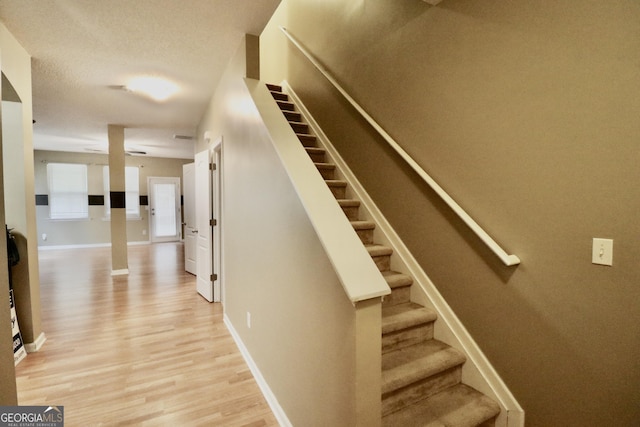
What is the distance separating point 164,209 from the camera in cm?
941

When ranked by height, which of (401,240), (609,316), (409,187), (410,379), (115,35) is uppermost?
(115,35)

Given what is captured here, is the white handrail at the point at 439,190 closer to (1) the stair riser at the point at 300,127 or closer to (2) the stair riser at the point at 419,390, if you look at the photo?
(1) the stair riser at the point at 300,127

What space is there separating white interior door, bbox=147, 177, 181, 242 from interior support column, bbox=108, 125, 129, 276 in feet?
13.0

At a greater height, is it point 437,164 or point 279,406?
point 437,164

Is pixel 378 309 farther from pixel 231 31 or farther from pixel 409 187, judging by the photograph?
pixel 231 31

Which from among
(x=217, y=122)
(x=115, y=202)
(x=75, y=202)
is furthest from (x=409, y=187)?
(x=75, y=202)

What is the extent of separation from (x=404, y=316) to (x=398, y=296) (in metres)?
0.24

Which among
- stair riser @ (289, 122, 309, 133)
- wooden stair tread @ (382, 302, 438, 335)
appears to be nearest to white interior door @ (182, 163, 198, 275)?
stair riser @ (289, 122, 309, 133)

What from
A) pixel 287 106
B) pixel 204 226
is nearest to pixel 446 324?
pixel 287 106

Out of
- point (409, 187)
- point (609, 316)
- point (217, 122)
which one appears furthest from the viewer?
point (217, 122)

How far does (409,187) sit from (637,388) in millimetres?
1525

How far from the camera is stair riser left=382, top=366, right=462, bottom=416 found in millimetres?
1550

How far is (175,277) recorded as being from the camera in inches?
205

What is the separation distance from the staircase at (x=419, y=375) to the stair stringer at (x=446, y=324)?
4cm
